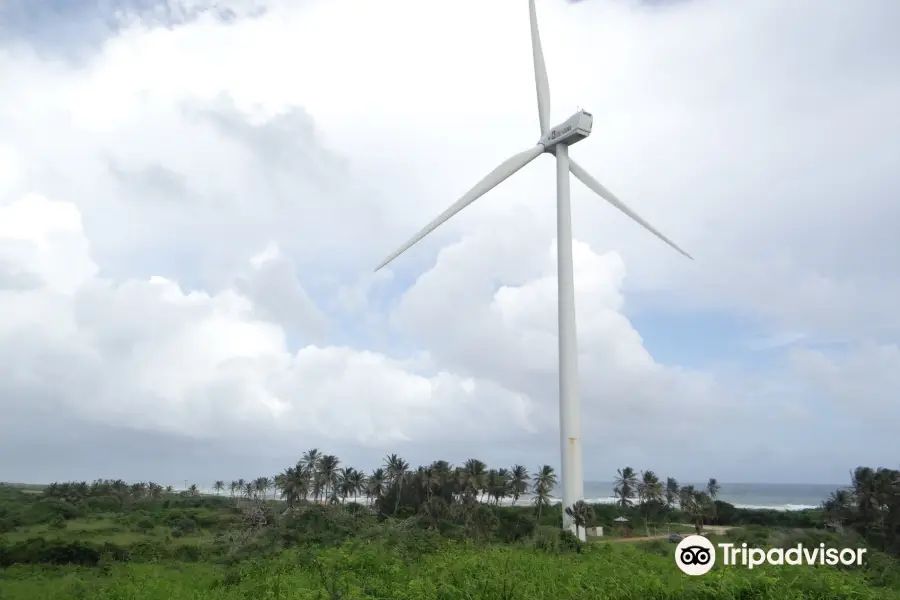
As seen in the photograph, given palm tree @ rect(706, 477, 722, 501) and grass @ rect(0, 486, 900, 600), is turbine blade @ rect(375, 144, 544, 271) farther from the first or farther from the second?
palm tree @ rect(706, 477, 722, 501)

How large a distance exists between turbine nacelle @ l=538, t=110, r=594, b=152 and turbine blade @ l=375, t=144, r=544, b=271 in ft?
5.06

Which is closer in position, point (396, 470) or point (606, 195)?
point (606, 195)

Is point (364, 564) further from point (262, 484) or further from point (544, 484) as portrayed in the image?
point (262, 484)

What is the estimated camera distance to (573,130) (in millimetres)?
48469

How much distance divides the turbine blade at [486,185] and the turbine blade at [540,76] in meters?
2.64

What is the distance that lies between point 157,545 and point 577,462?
47118 mm

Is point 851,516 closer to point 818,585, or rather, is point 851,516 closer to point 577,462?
point 577,462

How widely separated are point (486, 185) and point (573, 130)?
7.76 metres

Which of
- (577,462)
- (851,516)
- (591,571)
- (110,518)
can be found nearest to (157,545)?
(110,518)

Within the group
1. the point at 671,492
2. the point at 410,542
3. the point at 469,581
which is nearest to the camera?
the point at 469,581

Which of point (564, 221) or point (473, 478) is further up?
point (564, 221)

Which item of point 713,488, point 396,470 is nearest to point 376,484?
point 396,470

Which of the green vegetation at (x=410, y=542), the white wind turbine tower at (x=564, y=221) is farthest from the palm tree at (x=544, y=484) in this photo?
the white wind turbine tower at (x=564, y=221)

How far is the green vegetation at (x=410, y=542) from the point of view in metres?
21.6
